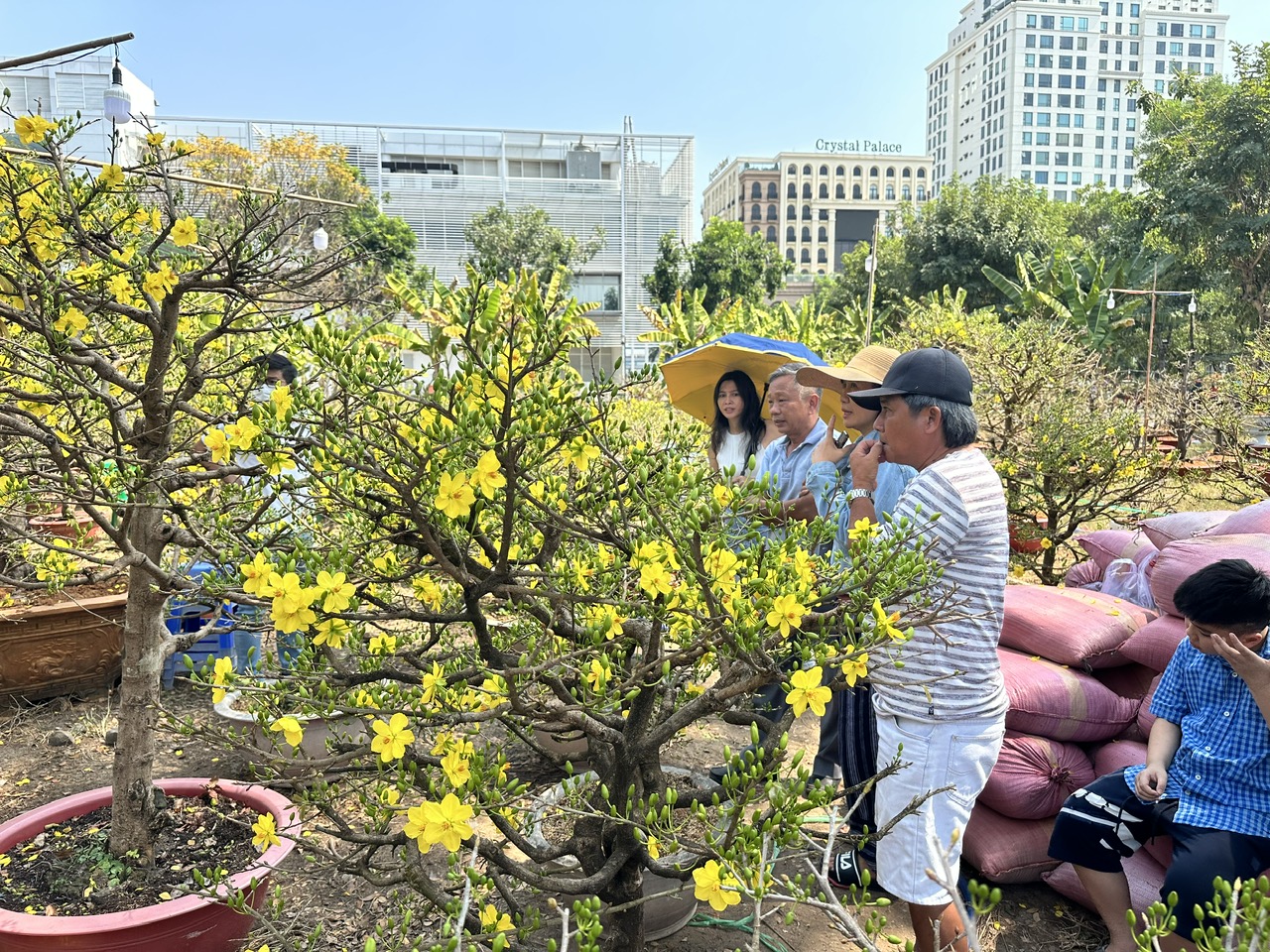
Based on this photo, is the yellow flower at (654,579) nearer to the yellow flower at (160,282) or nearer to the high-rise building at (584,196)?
the yellow flower at (160,282)

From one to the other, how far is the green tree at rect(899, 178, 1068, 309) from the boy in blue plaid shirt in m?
23.1

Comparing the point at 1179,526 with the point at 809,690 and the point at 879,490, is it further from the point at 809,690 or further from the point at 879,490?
the point at 809,690

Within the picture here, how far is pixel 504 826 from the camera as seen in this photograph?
1648mm

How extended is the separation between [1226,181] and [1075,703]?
2049cm

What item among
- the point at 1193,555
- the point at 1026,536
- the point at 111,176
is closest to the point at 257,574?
the point at 111,176

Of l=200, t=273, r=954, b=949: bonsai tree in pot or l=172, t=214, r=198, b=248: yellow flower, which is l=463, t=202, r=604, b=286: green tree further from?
l=200, t=273, r=954, b=949: bonsai tree in pot

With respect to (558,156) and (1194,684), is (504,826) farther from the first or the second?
(558,156)

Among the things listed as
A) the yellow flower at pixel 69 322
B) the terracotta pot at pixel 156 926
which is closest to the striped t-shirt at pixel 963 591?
the terracotta pot at pixel 156 926

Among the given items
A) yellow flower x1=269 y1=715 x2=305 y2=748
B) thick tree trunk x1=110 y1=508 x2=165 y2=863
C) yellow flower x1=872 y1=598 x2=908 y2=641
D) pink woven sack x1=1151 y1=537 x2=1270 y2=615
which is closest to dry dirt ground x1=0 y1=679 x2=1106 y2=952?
yellow flower x1=269 y1=715 x2=305 y2=748

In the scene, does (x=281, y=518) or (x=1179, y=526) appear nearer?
(x=281, y=518)

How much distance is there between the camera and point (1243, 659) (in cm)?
A: 205

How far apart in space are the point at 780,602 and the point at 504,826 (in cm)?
70

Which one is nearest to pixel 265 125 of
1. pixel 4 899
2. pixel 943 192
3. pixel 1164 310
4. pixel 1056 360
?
pixel 943 192

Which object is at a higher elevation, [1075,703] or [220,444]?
[220,444]
